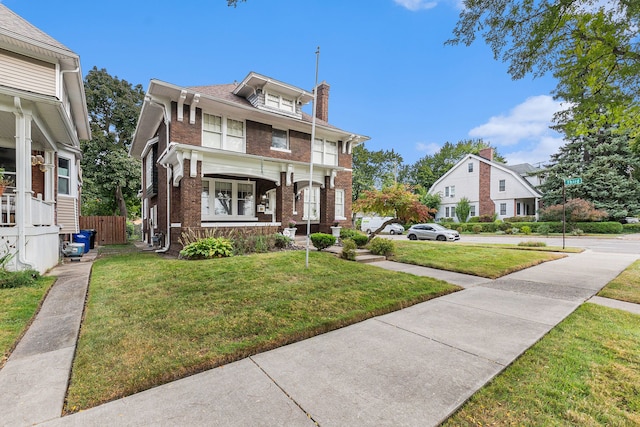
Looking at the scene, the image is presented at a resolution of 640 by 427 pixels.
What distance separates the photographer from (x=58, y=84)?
27.5 feet

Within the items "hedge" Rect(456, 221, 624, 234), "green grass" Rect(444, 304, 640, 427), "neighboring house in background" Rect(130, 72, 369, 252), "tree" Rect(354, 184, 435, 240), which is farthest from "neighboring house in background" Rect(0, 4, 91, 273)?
"hedge" Rect(456, 221, 624, 234)

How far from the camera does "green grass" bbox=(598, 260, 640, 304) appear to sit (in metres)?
5.56

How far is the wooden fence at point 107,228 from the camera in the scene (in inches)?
628

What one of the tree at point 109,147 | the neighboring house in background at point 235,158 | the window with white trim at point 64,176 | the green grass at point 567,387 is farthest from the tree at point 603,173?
the tree at point 109,147

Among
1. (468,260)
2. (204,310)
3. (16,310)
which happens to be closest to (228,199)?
(16,310)

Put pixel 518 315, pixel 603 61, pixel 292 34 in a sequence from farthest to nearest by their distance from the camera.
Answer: pixel 292 34
pixel 603 61
pixel 518 315

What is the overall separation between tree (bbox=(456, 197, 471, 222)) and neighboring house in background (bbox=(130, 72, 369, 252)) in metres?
21.3

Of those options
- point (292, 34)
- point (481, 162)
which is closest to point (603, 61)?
point (292, 34)

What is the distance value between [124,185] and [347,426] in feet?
91.2

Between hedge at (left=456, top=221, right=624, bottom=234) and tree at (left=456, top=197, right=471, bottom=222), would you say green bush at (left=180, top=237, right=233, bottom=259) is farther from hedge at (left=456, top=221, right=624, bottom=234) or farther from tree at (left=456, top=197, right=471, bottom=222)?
tree at (left=456, top=197, right=471, bottom=222)

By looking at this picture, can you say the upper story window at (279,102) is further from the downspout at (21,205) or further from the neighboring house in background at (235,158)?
the downspout at (21,205)

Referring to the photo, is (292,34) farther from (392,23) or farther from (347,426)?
(347,426)

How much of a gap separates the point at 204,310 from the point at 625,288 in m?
8.77

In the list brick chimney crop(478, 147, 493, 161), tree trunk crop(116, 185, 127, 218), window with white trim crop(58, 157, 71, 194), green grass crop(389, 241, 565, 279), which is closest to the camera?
green grass crop(389, 241, 565, 279)
